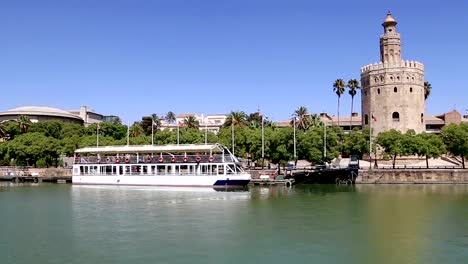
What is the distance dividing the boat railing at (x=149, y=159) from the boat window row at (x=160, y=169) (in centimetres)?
61

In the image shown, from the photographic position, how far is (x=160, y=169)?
240 feet

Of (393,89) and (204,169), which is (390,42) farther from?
(204,169)

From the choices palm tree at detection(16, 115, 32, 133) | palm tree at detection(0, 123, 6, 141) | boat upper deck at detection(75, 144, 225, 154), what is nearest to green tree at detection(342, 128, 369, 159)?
boat upper deck at detection(75, 144, 225, 154)

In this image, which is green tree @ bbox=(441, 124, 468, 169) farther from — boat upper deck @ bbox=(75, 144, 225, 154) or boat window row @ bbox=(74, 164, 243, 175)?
boat upper deck @ bbox=(75, 144, 225, 154)

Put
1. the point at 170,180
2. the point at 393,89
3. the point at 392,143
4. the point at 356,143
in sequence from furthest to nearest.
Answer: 1. the point at 393,89
2. the point at 356,143
3. the point at 392,143
4. the point at 170,180

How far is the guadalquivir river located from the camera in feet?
94.8

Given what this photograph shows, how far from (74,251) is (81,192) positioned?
38.7 meters

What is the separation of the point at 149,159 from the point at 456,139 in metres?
45.8

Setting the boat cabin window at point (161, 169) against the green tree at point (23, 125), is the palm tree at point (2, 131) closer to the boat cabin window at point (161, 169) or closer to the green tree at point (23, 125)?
the green tree at point (23, 125)

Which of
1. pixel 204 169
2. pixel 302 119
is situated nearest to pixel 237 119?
pixel 302 119

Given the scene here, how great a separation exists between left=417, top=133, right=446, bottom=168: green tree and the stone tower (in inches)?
534

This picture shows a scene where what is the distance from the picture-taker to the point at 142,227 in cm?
3791

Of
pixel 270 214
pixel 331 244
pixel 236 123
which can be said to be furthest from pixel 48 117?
pixel 331 244

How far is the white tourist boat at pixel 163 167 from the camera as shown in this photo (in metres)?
67.3
